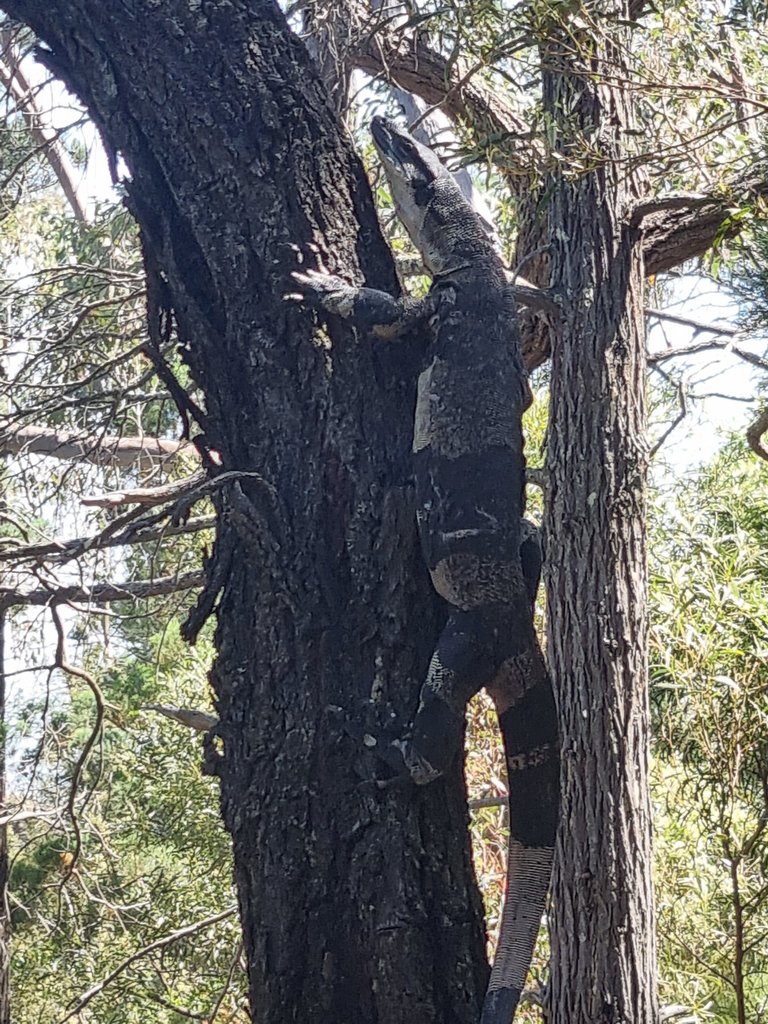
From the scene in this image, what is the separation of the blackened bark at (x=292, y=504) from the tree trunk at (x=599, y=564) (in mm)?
1528

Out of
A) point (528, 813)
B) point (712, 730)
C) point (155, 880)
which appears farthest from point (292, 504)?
point (155, 880)

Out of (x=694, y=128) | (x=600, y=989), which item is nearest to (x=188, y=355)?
(x=694, y=128)

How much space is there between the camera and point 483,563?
1.97 metres

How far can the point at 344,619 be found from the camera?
1.55 m

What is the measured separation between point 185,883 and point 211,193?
5189 mm

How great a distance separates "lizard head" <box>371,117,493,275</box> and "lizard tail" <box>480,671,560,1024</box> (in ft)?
4.06

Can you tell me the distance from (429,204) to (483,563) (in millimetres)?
1397

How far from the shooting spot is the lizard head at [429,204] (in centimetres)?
284

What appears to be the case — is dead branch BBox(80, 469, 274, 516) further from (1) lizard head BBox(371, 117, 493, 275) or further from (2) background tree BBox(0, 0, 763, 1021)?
(1) lizard head BBox(371, 117, 493, 275)

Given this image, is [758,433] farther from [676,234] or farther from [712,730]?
[712,730]

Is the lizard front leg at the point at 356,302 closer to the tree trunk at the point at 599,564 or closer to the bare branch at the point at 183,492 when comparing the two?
the bare branch at the point at 183,492

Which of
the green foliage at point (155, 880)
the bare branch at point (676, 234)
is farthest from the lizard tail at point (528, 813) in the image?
the green foliage at point (155, 880)

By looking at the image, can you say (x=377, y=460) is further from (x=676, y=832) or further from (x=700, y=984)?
(x=700, y=984)

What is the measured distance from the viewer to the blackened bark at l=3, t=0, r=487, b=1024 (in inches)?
56.4
